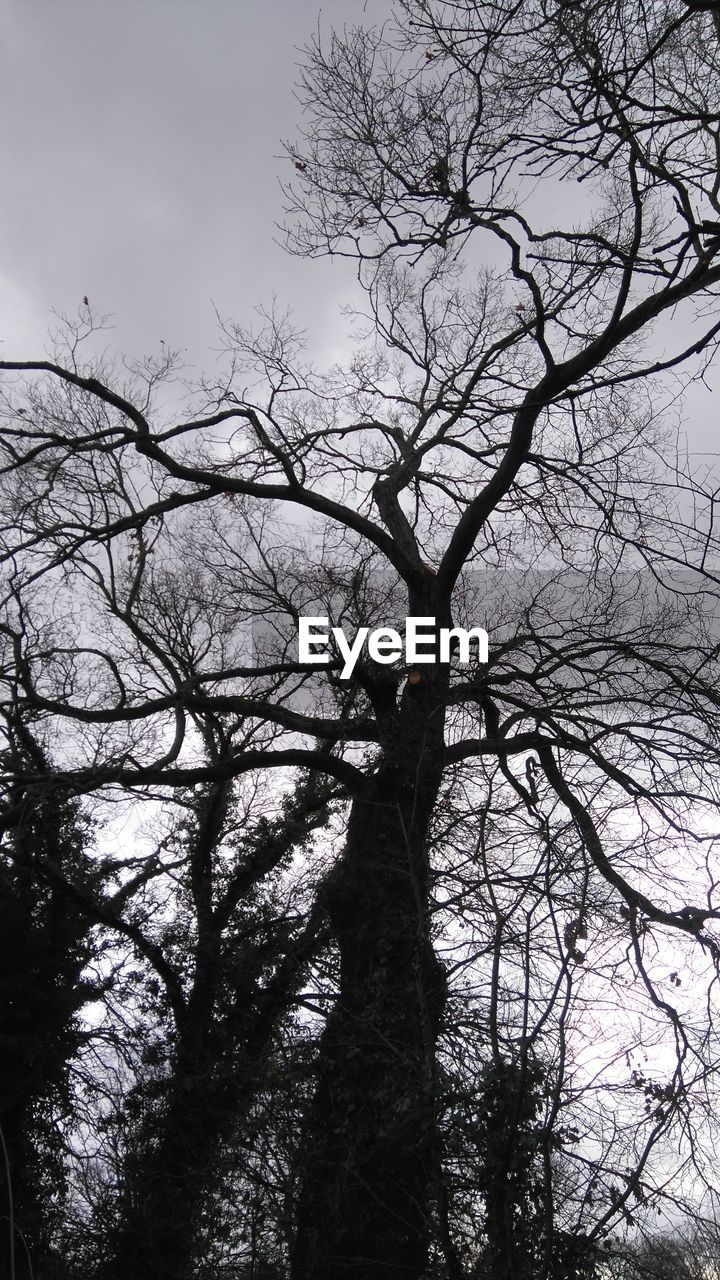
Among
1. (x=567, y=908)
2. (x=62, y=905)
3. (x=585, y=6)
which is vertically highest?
(x=585, y=6)

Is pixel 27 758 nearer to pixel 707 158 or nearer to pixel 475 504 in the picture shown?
pixel 475 504

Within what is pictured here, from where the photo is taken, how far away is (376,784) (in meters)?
8.50

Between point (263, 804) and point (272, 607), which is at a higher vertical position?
point (272, 607)

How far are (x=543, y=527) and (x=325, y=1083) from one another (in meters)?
5.94

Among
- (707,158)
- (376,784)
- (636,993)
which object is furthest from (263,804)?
(707,158)

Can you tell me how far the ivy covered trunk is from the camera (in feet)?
18.2

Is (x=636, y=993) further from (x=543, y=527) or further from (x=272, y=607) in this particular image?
→ (x=272, y=607)

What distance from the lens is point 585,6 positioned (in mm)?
5102

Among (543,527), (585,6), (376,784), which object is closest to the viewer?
(585,6)

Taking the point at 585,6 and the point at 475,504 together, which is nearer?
the point at 585,6

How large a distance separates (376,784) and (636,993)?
2.94 m

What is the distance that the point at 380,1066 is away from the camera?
633 centimetres

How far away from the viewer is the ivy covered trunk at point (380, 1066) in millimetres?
5543

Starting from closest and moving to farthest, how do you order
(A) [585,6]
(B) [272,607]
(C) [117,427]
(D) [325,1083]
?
(A) [585,6] < (D) [325,1083] < (C) [117,427] < (B) [272,607]
